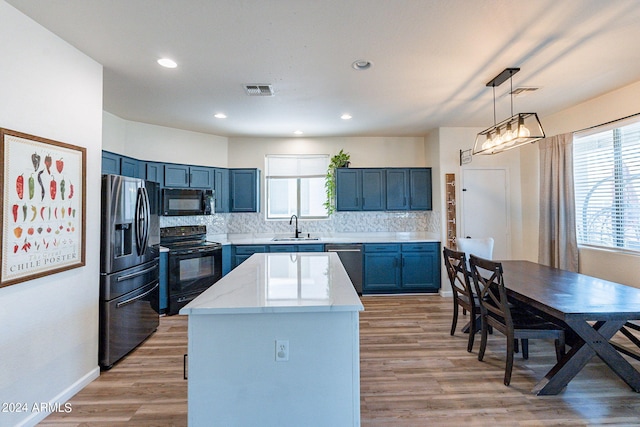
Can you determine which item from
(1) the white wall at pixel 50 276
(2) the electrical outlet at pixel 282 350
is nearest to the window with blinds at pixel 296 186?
(1) the white wall at pixel 50 276

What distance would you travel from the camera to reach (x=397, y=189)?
5.08 meters

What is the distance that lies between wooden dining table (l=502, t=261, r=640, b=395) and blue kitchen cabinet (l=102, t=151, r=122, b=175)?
4.25 meters

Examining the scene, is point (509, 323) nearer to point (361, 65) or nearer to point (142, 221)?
point (361, 65)

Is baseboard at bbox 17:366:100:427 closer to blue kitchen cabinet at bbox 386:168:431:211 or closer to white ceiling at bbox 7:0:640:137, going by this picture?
white ceiling at bbox 7:0:640:137

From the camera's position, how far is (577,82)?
121 inches

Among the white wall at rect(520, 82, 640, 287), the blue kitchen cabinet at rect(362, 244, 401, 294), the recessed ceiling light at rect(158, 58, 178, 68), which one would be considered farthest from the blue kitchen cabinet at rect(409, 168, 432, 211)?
the recessed ceiling light at rect(158, 58, 178, 68)

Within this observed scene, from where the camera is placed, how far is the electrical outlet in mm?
1536

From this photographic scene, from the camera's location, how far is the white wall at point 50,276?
1.84m

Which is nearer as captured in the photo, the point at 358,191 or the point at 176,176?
the point at 176,176

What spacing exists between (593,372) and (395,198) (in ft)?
10.6

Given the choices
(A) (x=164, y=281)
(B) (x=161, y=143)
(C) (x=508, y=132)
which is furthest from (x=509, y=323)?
(B) (x=161, y=143)

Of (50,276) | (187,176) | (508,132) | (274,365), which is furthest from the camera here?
(187,176)

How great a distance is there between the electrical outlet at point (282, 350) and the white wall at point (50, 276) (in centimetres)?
172

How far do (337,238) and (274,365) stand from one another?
362cm
